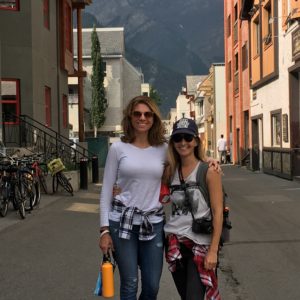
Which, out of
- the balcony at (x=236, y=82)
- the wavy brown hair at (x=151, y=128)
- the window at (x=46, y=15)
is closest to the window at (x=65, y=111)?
the window at (x=46, y=15)

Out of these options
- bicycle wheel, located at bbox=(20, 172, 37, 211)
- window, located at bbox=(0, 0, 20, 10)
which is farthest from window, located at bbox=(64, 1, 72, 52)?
bicycle wheel, located at bbox=(20, 172, 37, 211)

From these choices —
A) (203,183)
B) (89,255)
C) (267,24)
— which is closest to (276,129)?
(267,24)

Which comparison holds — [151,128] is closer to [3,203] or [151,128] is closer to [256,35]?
[3,203]

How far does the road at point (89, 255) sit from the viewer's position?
18.0 feet

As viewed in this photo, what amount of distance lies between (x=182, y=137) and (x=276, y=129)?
18867 mm

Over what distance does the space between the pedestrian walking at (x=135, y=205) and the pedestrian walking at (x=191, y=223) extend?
11 centimetres

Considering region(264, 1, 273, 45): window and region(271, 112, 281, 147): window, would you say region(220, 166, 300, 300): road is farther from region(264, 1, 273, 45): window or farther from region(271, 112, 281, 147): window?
region(264, 1, 273, 45): window

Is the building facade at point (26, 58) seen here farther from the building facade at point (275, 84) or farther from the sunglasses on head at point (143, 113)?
the sunglasses on head at point (143, 113)

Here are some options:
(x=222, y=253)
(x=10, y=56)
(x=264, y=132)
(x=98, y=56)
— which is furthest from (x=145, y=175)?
(x=98, y=56)

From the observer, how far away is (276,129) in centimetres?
2173

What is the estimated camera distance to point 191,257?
136 inches

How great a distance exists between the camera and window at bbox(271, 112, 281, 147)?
20.9 metres

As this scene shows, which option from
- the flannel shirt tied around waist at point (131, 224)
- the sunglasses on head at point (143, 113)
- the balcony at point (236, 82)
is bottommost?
the flannel shirt tied around waist at point (131, 224)

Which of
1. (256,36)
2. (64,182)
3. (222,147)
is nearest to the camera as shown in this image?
(64,182)
